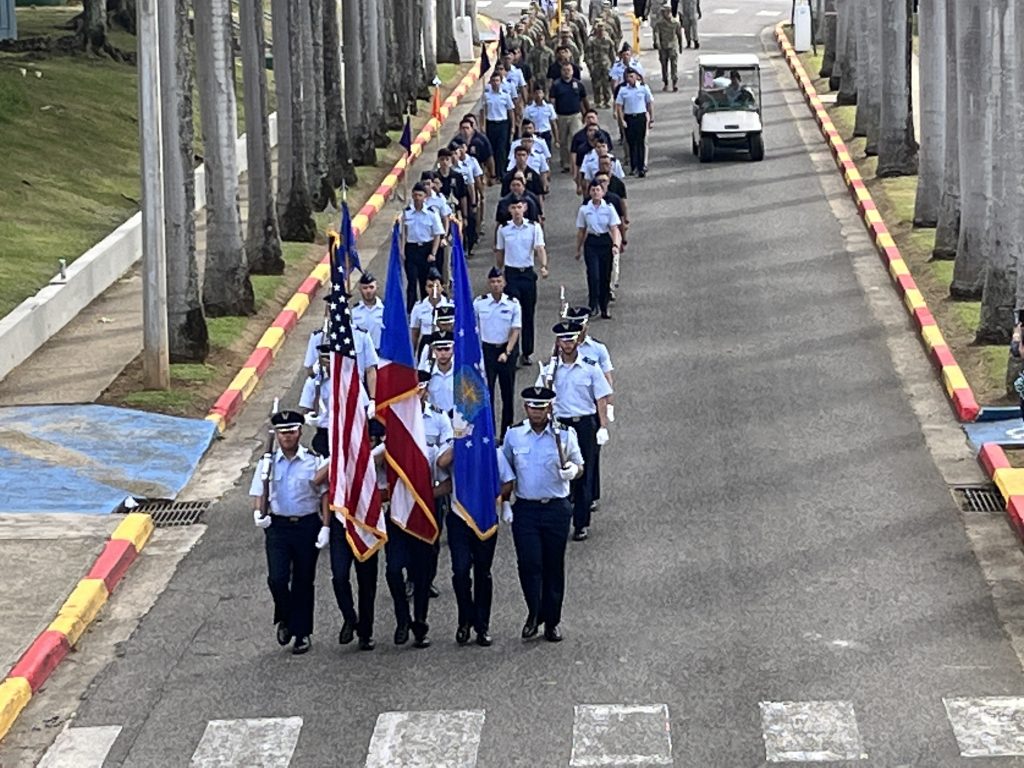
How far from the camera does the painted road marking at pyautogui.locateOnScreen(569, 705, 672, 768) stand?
14.3m

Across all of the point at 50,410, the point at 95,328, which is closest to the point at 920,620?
the point at 50,410

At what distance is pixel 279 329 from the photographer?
27688mm

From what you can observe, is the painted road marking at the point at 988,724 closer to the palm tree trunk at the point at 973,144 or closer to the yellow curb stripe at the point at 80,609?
the yellow curb stripe at the point at 80,609

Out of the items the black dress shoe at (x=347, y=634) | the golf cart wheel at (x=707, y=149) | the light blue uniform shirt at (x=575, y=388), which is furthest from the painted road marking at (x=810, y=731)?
the golf cart wheel at (x=707, y=149)

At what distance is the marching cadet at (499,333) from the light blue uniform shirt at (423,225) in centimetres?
520

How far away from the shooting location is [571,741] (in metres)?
14.6

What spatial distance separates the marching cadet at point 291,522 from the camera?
53.6 feet

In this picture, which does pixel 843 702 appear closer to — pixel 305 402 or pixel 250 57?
pixel 305 402

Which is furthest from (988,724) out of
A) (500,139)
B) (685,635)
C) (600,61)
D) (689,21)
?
(689,21)

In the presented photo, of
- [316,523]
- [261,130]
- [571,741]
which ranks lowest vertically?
[571,741]

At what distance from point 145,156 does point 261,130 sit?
739cm

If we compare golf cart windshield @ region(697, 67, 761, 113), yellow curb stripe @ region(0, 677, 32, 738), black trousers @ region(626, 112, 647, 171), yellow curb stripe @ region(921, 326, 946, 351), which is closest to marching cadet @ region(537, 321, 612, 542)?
yellow curb stripe @ region(0, 677, 32, 738)

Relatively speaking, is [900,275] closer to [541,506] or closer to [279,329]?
[279,329]

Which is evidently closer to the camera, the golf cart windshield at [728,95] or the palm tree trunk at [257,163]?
the palm tree trunk at [257,163]
